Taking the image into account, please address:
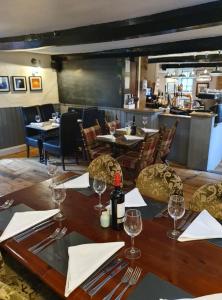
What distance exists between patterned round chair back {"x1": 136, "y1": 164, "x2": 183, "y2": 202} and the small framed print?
4.78m

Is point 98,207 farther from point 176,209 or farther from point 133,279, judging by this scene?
point 133,279

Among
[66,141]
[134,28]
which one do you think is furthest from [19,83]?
[134,28]

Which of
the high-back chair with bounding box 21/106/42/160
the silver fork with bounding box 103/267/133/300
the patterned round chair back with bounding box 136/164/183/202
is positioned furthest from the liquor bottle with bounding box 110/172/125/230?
the high-back chair with bounding box 21/106/42/160

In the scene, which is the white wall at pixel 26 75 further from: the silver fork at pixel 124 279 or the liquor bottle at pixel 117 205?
the silver fork at pixel 124 279

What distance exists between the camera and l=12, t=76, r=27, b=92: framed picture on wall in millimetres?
5370

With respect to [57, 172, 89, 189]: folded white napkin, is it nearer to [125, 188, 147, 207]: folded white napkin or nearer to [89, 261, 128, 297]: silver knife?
[125, 188, 147, 207]: folded white napkin

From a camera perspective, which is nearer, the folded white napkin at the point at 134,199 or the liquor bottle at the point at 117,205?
the liquor bottle at the point at 117,205

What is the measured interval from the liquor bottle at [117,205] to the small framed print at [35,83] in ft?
17.0

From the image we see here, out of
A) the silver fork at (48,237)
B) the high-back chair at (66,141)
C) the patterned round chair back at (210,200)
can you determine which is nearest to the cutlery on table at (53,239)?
the silver fork at (48,237)

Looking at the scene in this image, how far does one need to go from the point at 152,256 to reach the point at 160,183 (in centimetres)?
76

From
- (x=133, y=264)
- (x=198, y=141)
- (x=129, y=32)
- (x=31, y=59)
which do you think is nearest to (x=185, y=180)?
(x=198, y=141)

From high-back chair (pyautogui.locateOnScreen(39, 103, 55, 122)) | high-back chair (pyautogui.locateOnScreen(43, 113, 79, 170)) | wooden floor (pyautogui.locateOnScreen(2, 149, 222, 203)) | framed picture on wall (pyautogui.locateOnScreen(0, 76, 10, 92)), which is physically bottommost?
wooden floor (pyautogui.locateOnScreen(2, 149, 222, 203))

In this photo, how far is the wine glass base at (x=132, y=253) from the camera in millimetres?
1089

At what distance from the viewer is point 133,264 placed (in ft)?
3.43
